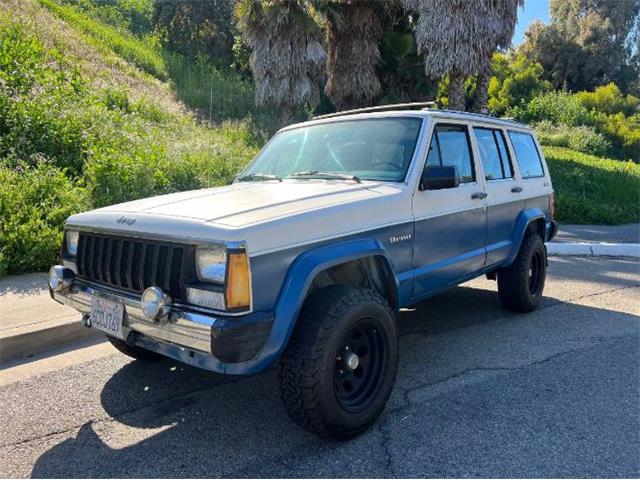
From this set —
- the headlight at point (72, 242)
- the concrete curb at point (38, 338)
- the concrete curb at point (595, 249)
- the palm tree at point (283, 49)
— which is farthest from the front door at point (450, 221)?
the palm tree at point (283, 49)

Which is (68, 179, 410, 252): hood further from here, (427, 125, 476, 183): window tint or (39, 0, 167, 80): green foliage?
(39, 0, 167, 80): green foliage

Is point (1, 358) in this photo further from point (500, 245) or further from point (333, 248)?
point (500, 245)

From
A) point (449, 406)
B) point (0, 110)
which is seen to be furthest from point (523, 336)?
point (0, 110)

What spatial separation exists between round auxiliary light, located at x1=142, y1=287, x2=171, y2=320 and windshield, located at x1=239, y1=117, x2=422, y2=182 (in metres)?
1.61

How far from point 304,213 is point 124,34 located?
2526cm

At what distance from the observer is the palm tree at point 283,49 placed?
14.8 m

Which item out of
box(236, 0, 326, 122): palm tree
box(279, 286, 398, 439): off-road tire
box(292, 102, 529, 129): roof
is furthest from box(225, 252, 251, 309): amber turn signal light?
box(236, 0, 326, 122): palm tree

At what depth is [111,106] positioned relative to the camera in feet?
44.5

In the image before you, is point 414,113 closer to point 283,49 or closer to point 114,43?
point 283,49

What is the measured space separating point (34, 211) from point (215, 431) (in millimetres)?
5023

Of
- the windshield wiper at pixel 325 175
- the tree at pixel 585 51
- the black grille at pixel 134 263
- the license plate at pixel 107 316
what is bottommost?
the license plate at pixel 107 316

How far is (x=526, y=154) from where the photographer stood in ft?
18.8

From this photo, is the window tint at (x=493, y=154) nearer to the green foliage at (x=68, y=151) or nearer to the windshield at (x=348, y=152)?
the windshield at (x=348, y=152)

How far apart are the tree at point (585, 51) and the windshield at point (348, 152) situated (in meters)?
42.2
